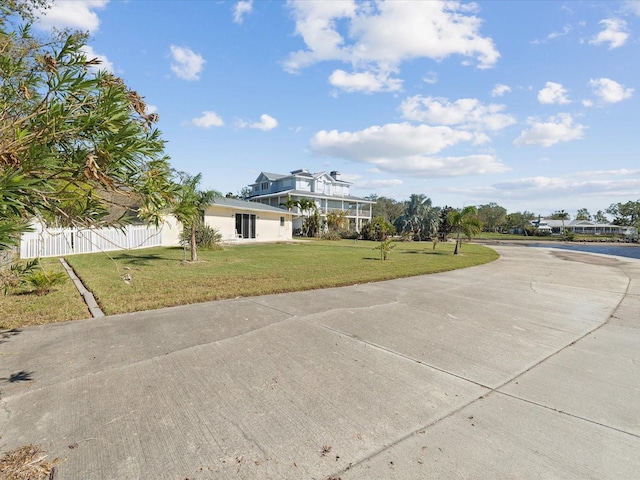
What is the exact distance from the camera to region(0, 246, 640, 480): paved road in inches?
92.8

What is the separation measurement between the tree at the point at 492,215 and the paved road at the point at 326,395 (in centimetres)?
8445

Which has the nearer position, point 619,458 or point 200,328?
point 619,458

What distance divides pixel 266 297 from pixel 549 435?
222 inches

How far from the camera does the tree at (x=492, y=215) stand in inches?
3233

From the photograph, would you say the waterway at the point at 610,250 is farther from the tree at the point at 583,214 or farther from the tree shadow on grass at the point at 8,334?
the tree at the point at 583,214

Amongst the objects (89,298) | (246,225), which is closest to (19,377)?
(89,298)

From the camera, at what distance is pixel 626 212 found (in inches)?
3100

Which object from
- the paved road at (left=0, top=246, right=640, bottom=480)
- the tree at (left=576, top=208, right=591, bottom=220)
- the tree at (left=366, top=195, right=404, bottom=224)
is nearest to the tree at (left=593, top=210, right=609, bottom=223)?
the tree at (left=576, top=208, right=591, bottom=220)

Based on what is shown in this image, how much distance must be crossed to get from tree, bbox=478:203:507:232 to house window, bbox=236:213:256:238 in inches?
2680

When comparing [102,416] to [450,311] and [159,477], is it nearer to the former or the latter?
[159,477]

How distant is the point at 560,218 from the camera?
336 feet

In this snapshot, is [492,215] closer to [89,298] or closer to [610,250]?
Result: [610,250]

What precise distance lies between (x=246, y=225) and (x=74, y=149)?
26099 mm

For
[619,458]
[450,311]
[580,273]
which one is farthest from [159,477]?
[580,273]
